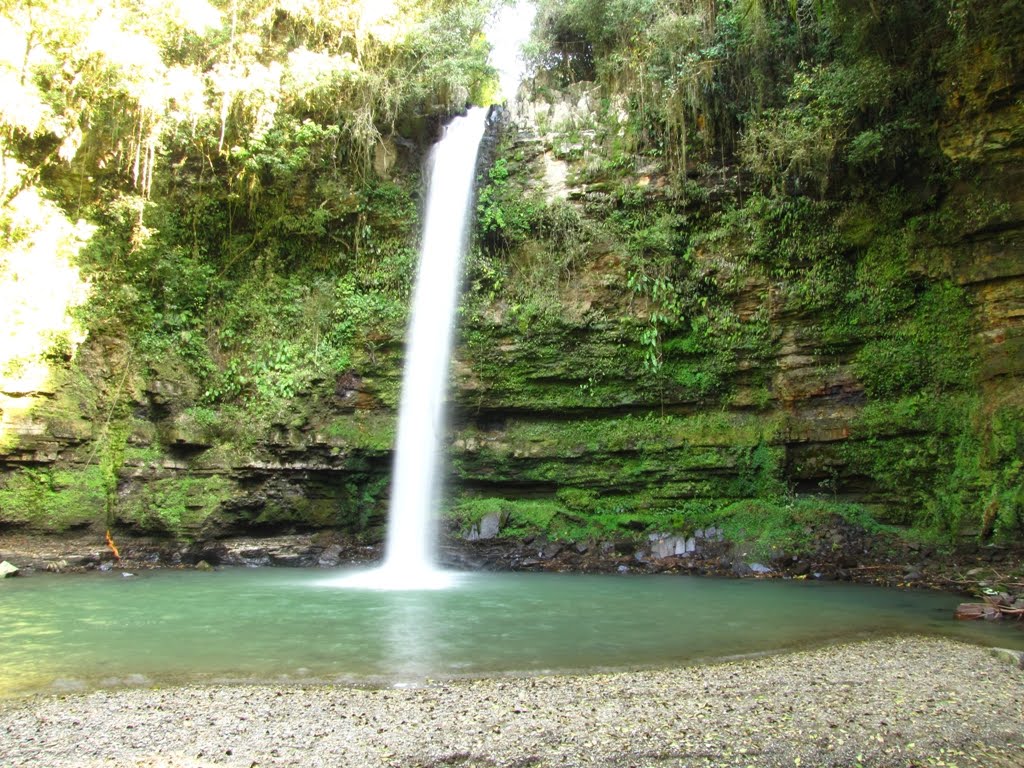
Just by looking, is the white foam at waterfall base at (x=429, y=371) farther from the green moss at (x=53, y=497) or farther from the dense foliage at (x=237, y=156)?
the green moss at (x=53, y=497)

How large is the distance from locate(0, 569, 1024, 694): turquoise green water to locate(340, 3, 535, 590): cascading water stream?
240 cm

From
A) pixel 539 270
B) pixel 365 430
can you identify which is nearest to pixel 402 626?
pixel 365 430

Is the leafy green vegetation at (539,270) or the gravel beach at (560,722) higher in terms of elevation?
the leafy green vegetation at (539,270)

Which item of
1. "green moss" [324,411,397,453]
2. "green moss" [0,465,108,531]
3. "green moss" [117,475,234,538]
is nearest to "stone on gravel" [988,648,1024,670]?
"green moss" [324,411,397,453]

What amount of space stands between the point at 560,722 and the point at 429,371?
9.46 meters

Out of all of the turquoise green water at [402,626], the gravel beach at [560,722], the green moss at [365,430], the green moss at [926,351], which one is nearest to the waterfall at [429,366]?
the green moss at [365,430]

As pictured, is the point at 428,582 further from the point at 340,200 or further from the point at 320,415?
the point at 340,200

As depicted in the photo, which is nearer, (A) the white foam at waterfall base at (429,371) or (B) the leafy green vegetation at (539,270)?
(B) the leafy green vegetation at (539,270)

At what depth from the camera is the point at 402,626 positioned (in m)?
6.92

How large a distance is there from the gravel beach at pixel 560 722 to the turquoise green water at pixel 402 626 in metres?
0.49

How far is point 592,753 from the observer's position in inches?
143

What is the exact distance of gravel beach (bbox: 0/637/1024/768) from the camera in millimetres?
3590

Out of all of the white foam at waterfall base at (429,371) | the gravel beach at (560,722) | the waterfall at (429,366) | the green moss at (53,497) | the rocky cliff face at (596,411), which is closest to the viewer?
the gravel beach at (560,722)

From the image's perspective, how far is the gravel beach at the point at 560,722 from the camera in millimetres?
3590
